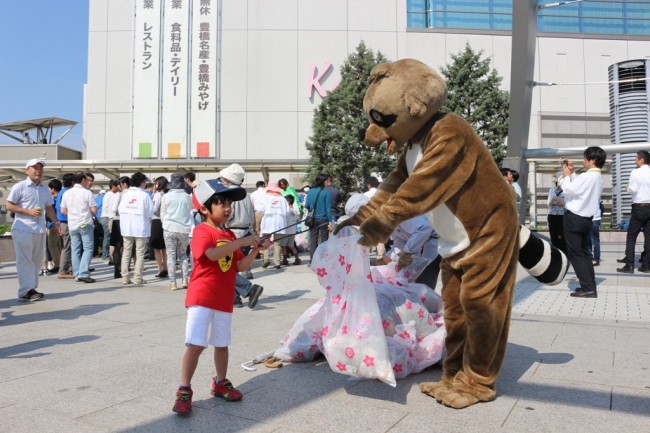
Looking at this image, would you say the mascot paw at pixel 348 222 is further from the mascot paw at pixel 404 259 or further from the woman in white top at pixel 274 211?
the woman in white top at pixel 274 211

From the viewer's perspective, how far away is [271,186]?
10.6 metres

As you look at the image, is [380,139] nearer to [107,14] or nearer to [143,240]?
[143,240]

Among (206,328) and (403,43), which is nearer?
(206,328)

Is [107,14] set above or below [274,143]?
above

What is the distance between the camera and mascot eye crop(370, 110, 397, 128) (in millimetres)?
3308

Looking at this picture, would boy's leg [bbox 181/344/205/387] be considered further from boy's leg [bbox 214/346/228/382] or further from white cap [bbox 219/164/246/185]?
white cap [bbox 219/164/246/185]

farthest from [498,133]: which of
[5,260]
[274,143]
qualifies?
[5,260]

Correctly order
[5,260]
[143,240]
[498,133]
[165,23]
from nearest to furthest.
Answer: [143,240] → [5,260] → [498,133] → [165,23]

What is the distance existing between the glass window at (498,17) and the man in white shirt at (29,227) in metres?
19.5

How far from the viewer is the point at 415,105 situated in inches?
127

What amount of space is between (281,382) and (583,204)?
4797mm

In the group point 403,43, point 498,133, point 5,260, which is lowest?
point 5,260

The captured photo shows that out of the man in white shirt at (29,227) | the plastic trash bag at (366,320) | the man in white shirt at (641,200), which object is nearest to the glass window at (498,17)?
the man in white shirt at (641,200)

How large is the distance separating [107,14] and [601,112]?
21.2 metres
